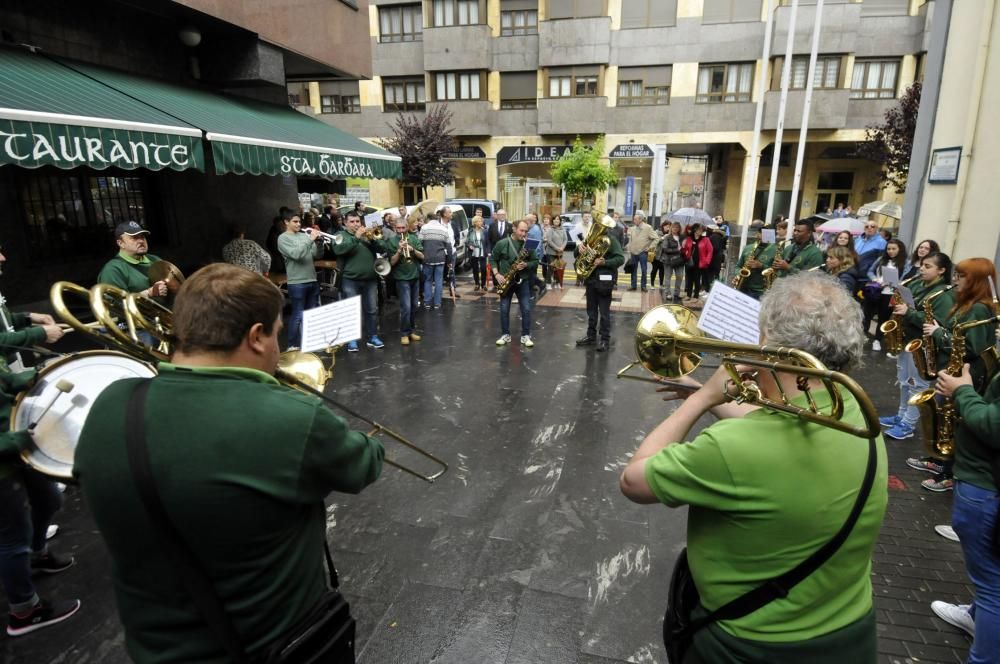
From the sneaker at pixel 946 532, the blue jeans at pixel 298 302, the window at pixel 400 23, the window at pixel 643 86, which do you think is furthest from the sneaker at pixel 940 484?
the window at pixel 400 23

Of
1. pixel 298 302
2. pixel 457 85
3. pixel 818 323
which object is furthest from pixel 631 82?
pixel 818 323

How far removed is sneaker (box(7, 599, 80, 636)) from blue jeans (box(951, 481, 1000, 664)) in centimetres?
452

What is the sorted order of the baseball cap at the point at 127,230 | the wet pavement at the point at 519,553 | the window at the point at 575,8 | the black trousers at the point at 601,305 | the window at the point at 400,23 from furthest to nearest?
the window at the point at 400,23, the window at the point at 575,8, the black trousers at the point at 601,305, the baseball cap at the point at 127,230, the wet pavement at the point at 519,553

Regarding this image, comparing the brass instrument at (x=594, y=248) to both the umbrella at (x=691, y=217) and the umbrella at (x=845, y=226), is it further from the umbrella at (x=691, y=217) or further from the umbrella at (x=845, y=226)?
the umbrella at (x=845, y=226)

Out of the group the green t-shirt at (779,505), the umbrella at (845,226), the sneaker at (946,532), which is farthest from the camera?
the umbrella at (845,226)

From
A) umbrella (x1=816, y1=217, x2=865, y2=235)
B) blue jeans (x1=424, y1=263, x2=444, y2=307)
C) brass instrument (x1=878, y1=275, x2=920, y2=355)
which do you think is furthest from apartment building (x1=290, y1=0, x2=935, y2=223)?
brass instrument (x1=878, y1=275, x2=920, y2=355)

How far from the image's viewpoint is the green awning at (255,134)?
669 cm

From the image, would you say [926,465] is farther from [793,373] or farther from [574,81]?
[574,81]

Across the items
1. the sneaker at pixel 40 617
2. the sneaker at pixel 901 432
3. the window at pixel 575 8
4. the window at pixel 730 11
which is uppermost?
the window at pixel 575 8

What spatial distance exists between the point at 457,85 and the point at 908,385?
85.1 ft

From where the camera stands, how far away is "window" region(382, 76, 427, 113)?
90.9ft

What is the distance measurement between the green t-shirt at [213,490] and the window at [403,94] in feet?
94.9

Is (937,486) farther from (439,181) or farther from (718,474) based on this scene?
(439,181)

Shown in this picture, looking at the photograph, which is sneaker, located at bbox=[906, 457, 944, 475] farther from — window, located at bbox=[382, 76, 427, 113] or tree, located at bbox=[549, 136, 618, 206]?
window, located at bbox=[382, 76, 427, 113]
